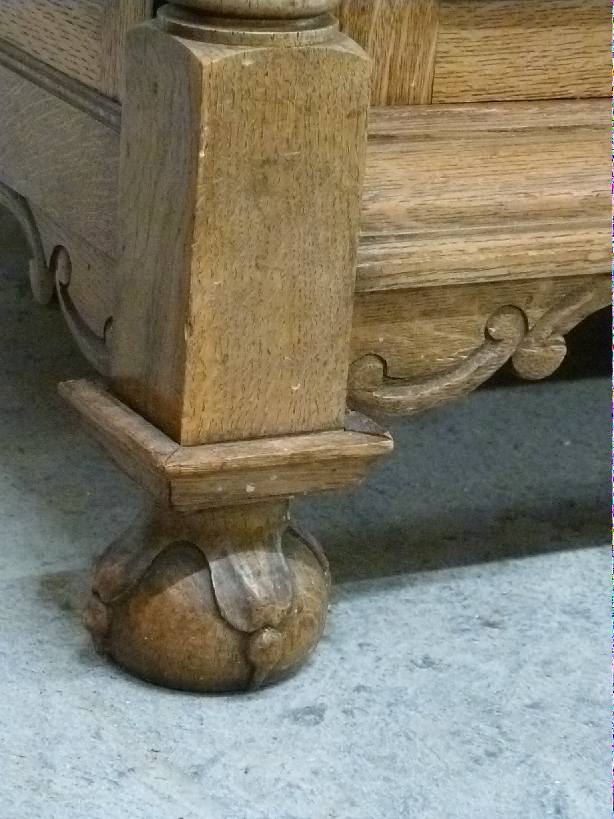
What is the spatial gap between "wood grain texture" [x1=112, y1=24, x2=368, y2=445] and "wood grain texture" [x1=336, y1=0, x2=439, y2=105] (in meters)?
0.04

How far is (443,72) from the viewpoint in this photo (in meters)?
0.71

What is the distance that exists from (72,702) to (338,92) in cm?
34

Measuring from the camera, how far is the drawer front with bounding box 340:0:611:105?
682 mm

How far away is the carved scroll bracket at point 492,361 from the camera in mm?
729

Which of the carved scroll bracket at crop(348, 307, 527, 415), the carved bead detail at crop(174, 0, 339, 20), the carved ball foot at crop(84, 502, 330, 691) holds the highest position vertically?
the carved bead detail at crop(174, 0, 339, 20)

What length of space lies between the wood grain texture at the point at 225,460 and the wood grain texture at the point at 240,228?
11 millimetres

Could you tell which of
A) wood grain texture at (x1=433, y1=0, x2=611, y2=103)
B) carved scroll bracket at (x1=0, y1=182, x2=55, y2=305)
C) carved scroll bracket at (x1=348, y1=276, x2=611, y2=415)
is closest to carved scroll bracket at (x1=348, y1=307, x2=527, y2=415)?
carved scroll bracket at (x1=348, y1=276, x2=611, y2=415)

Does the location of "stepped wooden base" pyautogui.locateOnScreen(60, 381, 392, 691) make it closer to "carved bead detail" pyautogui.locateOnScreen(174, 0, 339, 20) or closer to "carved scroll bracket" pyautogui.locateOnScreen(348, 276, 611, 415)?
"carved scroll bracket" pyautogui.locateOnScreen(348, 276, 611, 415)

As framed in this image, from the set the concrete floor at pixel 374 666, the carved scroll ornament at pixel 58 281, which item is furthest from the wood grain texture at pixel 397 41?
the concrete floor at pixel 374 666

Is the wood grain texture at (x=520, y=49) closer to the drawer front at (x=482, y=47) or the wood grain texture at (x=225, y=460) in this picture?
the drawer front at (x=482, y=47)

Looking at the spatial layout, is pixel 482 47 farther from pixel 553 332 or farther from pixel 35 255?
pixel 35 255

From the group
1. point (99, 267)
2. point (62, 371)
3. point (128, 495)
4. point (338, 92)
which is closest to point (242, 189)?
point (338, 92)

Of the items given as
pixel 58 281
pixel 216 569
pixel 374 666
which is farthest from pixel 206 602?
pixel 58 281

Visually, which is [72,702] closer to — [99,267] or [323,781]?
[323,781]
